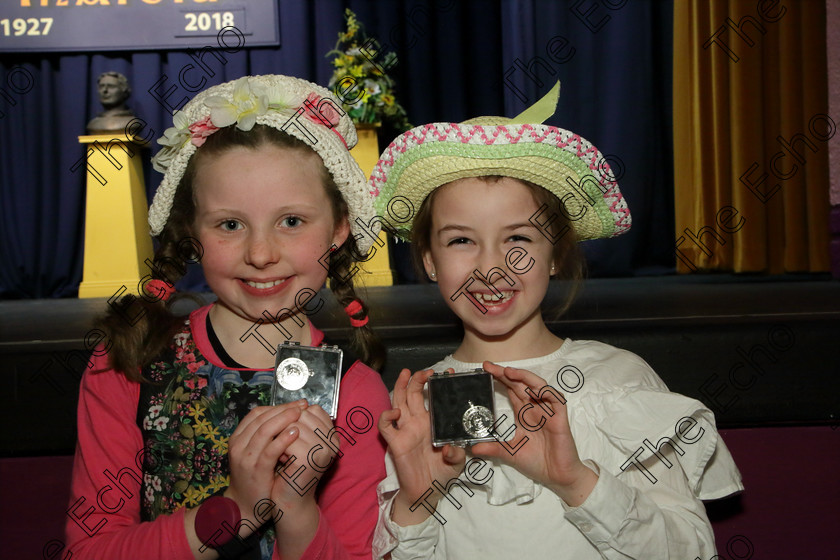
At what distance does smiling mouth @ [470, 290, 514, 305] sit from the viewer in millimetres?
1293

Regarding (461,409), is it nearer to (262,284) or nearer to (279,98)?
(262,284)

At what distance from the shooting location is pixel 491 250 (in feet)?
4.19

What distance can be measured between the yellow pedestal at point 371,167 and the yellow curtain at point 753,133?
2004mm

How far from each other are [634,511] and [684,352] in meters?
0.63

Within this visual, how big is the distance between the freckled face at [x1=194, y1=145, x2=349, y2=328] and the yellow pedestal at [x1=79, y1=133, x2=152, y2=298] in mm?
3873

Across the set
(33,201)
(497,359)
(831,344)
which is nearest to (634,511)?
(497,359)

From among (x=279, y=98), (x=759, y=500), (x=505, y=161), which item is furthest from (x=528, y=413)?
(x=759, y=500)

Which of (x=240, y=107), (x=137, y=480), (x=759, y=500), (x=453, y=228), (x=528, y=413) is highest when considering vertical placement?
(x=240, y=107)

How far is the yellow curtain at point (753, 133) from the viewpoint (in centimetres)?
441

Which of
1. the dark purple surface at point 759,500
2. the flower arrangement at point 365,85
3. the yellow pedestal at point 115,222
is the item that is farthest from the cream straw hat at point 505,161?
the yellow pedestal at point 115,222

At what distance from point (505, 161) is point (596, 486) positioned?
1.88 ft

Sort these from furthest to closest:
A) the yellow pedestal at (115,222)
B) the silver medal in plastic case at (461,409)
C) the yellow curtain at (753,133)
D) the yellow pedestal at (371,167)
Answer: the yellow pedestal at (115,222)
the yellow pedestal at (371,167)
the yellow curtain at (753,133)
the silver medal in plastic case at (461,409)

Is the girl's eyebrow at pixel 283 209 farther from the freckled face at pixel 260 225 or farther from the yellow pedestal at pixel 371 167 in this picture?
the yellow pedestal at pixel 371 167

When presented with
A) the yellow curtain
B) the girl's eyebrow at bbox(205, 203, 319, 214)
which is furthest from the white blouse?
the yellow curtain
